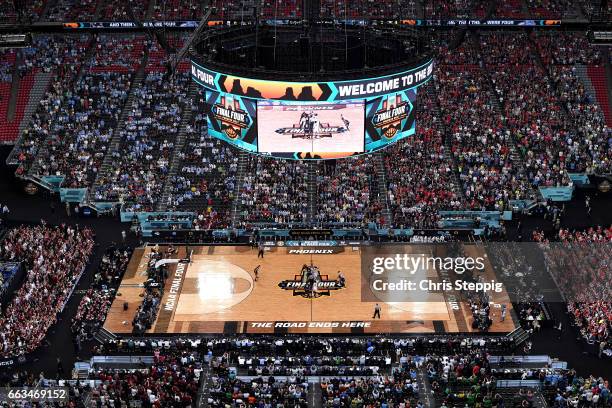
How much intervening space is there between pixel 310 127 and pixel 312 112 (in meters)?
0.77

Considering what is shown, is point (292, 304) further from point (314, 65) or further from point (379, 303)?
point (314, 65)

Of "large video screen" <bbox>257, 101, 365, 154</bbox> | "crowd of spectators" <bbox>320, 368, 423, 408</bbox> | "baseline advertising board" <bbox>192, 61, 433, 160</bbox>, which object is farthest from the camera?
"large video screen" <bbox>257, 101, 365, 154</bbox>

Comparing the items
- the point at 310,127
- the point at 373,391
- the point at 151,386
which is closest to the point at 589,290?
the point at 373,391

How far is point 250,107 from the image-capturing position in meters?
43.9

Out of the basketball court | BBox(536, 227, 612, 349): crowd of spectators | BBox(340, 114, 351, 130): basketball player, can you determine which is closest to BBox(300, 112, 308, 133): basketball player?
BBox(340, 114, 351, 130): basketball player

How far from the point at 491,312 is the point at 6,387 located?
933 inches

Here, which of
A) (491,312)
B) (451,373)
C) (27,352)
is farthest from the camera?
(491,312)

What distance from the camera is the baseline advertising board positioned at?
42.3 metres

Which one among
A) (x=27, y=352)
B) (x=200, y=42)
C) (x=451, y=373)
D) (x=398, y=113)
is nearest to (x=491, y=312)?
(x=451, y=373)

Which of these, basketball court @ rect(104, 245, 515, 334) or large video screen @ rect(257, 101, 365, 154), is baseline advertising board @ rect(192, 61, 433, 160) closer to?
large video screen @ rect(257, 101, 365, 154)

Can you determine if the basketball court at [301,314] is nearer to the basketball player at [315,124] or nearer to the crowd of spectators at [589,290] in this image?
the crowd of spectators at [589,290]

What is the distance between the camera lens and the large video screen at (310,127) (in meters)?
43.5

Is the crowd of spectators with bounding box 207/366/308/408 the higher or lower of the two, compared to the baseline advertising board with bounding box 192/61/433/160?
lower

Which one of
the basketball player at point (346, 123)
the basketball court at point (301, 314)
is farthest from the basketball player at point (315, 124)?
the basketball court at point (301, 314)
